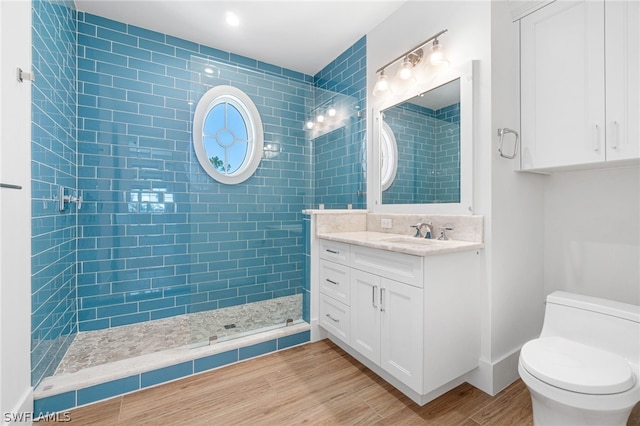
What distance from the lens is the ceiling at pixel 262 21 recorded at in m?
2.28

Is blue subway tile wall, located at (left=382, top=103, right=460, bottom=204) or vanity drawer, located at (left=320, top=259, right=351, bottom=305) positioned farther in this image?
vanity drawer, located at (left=320, top=259, right=351, bottom=305)

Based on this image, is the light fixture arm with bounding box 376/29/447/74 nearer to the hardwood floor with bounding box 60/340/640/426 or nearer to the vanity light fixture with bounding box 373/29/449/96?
the vanity light fixture with bounding box 373/29/449/96

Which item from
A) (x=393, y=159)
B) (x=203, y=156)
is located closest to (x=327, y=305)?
(x=393, y=159)

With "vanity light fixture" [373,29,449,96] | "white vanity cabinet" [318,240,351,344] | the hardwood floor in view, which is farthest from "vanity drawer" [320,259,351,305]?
"vanity light fixture" [373,29,449,96]

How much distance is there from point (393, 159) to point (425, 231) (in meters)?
0.72

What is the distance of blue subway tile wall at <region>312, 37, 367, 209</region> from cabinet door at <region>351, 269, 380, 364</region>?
1013 millimetres

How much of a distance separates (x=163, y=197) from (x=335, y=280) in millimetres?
1785

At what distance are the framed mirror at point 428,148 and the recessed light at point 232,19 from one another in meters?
1.43

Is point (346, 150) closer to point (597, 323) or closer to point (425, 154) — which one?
point (425, 154)

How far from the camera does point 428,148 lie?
83.9 inches

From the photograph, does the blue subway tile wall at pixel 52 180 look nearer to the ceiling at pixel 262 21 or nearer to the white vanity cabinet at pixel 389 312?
the ceiling at pixel 262 21

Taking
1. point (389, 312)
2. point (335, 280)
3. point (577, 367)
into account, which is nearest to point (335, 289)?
point (335, 280)

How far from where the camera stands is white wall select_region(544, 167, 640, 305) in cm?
161

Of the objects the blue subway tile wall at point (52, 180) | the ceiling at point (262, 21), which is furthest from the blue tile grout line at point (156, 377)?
the ceiling at point (262, 21)
